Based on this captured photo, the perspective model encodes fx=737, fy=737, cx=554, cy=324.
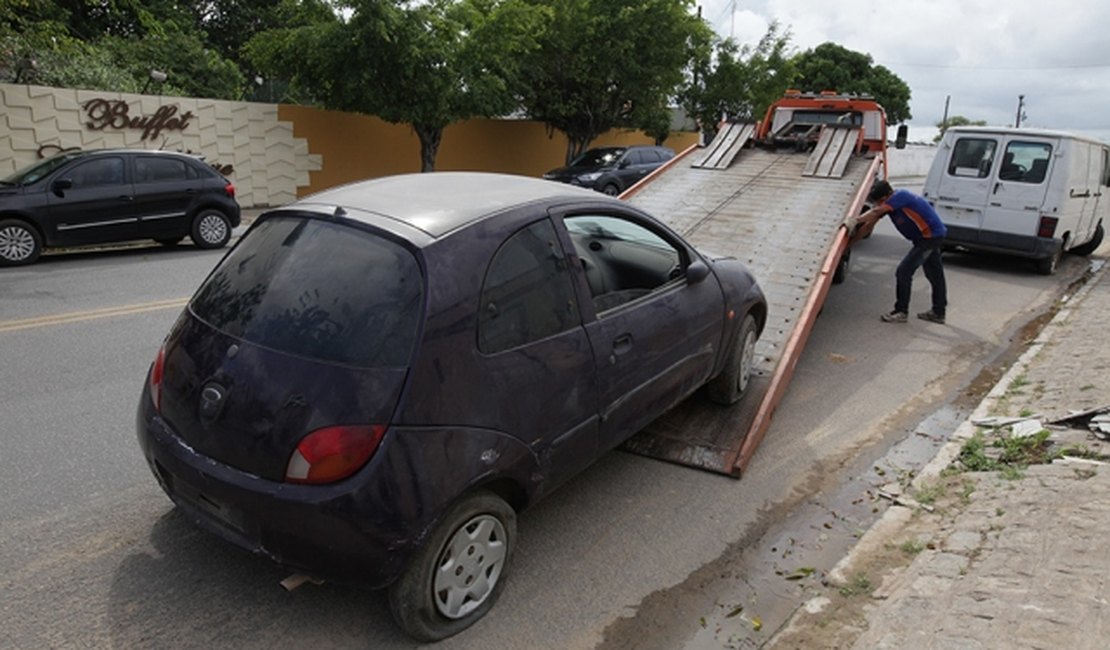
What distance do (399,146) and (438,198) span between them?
18301 mm

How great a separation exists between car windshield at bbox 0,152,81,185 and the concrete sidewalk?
1109cm

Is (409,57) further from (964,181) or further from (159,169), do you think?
(964,181)

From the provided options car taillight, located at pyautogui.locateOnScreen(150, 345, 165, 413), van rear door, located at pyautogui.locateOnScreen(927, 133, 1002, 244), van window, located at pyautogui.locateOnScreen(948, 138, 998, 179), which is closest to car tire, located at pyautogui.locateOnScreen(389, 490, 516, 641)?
car taillight, located at pyautogui.locateOnScreen(150, 345, 165, 413)

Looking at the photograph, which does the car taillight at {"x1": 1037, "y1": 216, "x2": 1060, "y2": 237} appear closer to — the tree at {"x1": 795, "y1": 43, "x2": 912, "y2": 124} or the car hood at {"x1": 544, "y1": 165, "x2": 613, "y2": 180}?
the car hood at {"x1": 544, "y1": 165, "x2": 613, "y2": 180}

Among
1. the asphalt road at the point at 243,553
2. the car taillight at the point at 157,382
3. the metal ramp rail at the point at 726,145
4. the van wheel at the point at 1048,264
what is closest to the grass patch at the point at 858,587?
the asphalt road at the point at 243,553

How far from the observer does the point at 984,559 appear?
3.48 meters

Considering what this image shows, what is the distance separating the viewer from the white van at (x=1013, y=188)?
35.7 ft

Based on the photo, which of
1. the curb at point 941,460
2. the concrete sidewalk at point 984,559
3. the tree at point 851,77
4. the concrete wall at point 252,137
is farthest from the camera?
the tree at point 851,77

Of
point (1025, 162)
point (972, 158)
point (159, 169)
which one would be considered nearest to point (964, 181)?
point (972, 158)

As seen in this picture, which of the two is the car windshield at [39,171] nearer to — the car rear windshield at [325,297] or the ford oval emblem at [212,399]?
the car rear windshield at [325,297]

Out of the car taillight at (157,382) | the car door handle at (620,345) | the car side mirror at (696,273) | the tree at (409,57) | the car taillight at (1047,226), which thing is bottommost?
the car taillight at (1047,226)

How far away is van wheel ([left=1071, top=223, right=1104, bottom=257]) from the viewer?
13367 mm

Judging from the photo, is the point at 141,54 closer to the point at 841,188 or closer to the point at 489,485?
the point at 841,188

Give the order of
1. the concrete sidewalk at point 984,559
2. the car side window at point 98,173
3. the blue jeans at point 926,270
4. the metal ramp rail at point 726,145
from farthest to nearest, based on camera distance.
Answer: the car side window at point 98,173 < the metal ramp rail at point 726,145 < the blue jeans at point 926,270 < the concrete sidewalk at point 984,559
